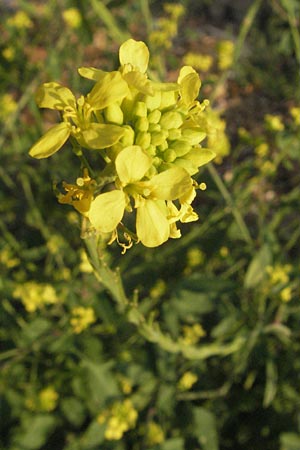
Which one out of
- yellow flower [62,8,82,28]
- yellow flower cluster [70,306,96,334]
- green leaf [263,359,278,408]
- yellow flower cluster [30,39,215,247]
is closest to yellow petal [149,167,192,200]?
yellow flower cluster [30,39,215,247]

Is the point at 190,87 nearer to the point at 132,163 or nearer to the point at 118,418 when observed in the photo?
the point at 132,163

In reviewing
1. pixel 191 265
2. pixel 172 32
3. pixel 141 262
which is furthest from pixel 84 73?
pixel 172 32

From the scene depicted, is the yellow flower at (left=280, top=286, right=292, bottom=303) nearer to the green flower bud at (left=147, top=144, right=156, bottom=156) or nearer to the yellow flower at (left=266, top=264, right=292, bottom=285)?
the yellow flower at (left=266, top=264, right=292, bottom=285)

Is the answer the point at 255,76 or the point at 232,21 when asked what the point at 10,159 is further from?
the point at 232,21

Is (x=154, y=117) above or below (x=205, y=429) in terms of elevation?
above

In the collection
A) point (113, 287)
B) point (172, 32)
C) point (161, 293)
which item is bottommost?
point (161, 293)

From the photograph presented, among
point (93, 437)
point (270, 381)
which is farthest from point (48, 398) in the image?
point (270, 381)
